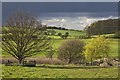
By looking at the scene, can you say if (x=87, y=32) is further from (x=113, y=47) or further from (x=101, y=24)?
(x=113, y=47)

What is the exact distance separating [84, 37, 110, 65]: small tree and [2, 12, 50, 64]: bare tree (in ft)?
53.4

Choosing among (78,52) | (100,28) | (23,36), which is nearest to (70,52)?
(78,52)

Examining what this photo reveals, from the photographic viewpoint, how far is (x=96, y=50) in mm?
53500

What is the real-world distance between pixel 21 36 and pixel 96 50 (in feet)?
73.0

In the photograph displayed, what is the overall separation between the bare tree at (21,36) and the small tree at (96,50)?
16277 millimetres

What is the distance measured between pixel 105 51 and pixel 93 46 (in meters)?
2.37

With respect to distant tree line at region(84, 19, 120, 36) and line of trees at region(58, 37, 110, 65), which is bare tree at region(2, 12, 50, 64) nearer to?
line of trees at region(58, 37, 110, 65)

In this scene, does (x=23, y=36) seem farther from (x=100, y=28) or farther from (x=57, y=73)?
(x=100, y=28)

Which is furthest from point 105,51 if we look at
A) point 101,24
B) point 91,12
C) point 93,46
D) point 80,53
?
point 91,12

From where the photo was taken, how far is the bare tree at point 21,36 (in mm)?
33666

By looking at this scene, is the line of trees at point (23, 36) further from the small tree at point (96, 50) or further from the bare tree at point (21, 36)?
the small tree at point (96, 50)

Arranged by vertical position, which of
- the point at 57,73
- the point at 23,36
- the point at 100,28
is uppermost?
the point at 100,28

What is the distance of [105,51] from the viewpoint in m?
54.7

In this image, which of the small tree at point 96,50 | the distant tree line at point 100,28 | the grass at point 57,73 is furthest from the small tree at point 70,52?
the grass at point 57,73
